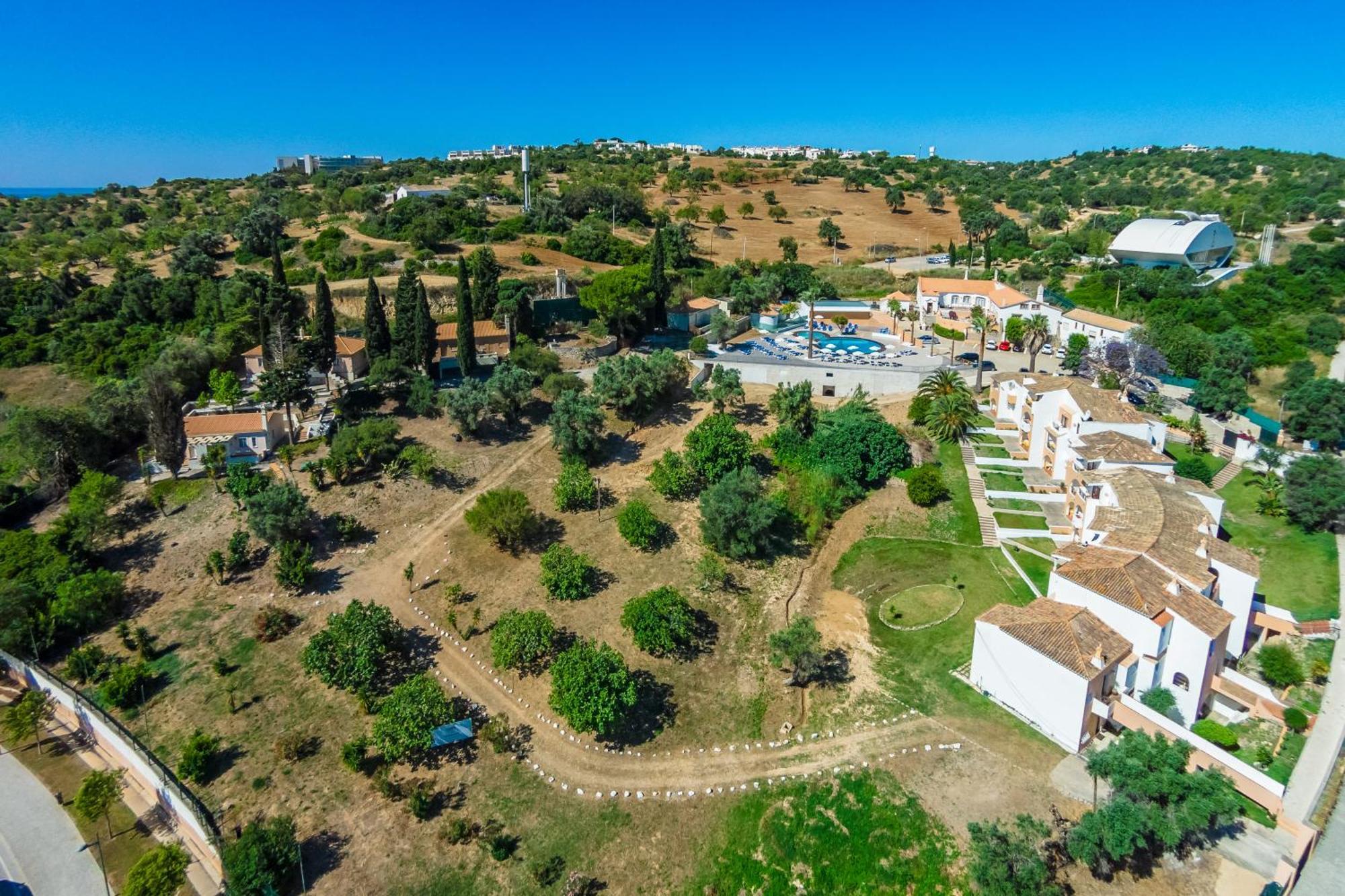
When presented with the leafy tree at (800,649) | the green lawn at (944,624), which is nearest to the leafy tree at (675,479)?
the green lawn at (944,624)

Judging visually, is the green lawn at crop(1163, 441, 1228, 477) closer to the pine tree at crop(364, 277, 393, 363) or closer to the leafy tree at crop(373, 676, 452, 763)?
the leafy tree at crop(373, 676, 452, 763)

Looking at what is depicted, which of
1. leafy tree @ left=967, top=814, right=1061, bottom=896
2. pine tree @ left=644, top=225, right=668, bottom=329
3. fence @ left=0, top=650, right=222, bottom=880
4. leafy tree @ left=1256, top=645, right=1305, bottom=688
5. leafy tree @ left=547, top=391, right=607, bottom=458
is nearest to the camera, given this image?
leafy tree @ left=967, top=814, right=1061, bottom=896

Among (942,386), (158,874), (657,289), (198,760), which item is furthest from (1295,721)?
(657,289)

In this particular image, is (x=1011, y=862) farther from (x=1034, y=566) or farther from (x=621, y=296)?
(x=621, y=296)

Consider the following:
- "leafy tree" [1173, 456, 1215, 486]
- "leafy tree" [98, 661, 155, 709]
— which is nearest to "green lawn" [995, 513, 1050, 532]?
"leafy tree" [1173, 456, 1215, 486]

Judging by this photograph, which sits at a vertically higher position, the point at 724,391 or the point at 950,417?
the point at 724,391

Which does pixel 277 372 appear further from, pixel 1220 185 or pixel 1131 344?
pixel 1220 185

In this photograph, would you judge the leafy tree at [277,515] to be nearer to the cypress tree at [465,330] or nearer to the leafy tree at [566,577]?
the leafy tree at [566,577]
